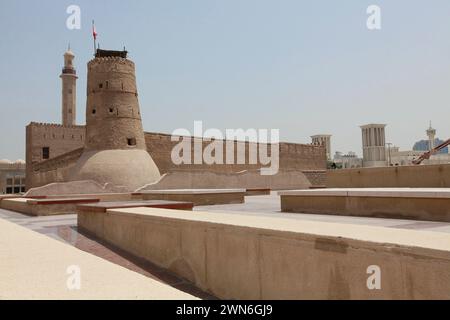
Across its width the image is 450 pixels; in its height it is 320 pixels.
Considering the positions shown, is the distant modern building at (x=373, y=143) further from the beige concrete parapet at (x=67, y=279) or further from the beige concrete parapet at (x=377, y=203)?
the beige concrete parapet at (x=67, y=279)

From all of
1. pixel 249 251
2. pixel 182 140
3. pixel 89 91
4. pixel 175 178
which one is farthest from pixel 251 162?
pixel 249 251

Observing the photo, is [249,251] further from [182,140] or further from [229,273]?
[182,140]

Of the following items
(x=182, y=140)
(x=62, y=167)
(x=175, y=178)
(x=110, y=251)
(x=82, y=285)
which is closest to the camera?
(x=82, y=285)

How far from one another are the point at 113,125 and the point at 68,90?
24.1 m

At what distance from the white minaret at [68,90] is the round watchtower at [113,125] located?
71.4ft

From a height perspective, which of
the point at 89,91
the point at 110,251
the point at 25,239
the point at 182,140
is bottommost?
the point at 110,251

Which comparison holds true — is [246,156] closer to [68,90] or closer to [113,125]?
[113,125]

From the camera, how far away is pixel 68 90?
1666 inches

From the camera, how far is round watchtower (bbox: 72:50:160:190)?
21156mm

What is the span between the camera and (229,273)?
358cm

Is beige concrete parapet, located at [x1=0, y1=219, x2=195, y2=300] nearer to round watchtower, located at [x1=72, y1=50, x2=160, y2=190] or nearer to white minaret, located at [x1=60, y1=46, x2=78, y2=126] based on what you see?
round watchtower, located at [x1=72, y1=50, x2=160, y2=190]

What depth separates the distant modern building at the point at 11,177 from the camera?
148 ft

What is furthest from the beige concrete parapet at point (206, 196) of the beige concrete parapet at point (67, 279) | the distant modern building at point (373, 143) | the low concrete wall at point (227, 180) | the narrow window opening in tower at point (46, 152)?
the distant modern building at point (373, 143)
